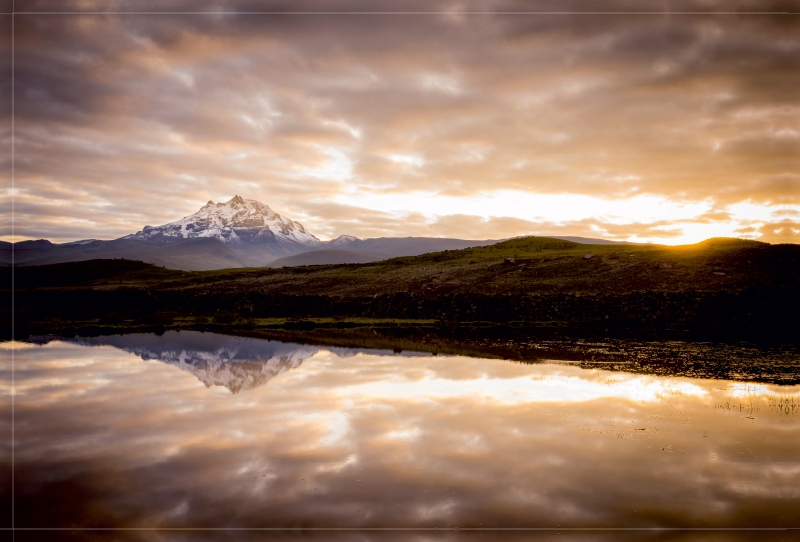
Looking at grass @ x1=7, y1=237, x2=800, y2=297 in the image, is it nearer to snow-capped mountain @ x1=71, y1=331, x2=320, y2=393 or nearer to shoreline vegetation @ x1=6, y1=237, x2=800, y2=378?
shoreline vegetation @ x1=6, y1=237, x2=800, y2=378

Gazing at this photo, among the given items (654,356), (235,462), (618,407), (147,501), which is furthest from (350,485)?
(654,356)

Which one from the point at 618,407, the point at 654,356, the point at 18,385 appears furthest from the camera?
the point at 654,356

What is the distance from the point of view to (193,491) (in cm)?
1212

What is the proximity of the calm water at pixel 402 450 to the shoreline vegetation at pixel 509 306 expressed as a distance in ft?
39.9

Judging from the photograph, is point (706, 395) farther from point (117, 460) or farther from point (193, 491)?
point (117, 460)

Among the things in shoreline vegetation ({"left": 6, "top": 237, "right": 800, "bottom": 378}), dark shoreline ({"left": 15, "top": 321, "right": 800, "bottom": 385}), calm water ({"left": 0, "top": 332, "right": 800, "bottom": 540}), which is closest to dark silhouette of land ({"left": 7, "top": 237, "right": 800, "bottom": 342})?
shoreline vegetation ({"left": 6, "top": 237, "right": 800, "bottom": 378})

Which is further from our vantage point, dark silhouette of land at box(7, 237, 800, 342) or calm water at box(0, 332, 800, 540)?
dark silhouette of land at box(7, 237, 800, 342)

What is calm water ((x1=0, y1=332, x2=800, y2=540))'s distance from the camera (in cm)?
1127

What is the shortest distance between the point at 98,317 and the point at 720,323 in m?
63.3

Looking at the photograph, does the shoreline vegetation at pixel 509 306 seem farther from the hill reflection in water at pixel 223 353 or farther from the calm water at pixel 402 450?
the calm water at pixel 402 450

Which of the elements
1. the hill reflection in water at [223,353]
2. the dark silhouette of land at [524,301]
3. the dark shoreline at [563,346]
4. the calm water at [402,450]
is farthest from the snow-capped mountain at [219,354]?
the dark silhouette of land at [524,301]

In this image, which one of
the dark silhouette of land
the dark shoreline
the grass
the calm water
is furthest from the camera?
the grass

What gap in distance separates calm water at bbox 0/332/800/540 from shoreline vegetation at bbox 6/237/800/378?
479 inches

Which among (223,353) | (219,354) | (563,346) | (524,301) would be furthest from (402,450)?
(524,301)
